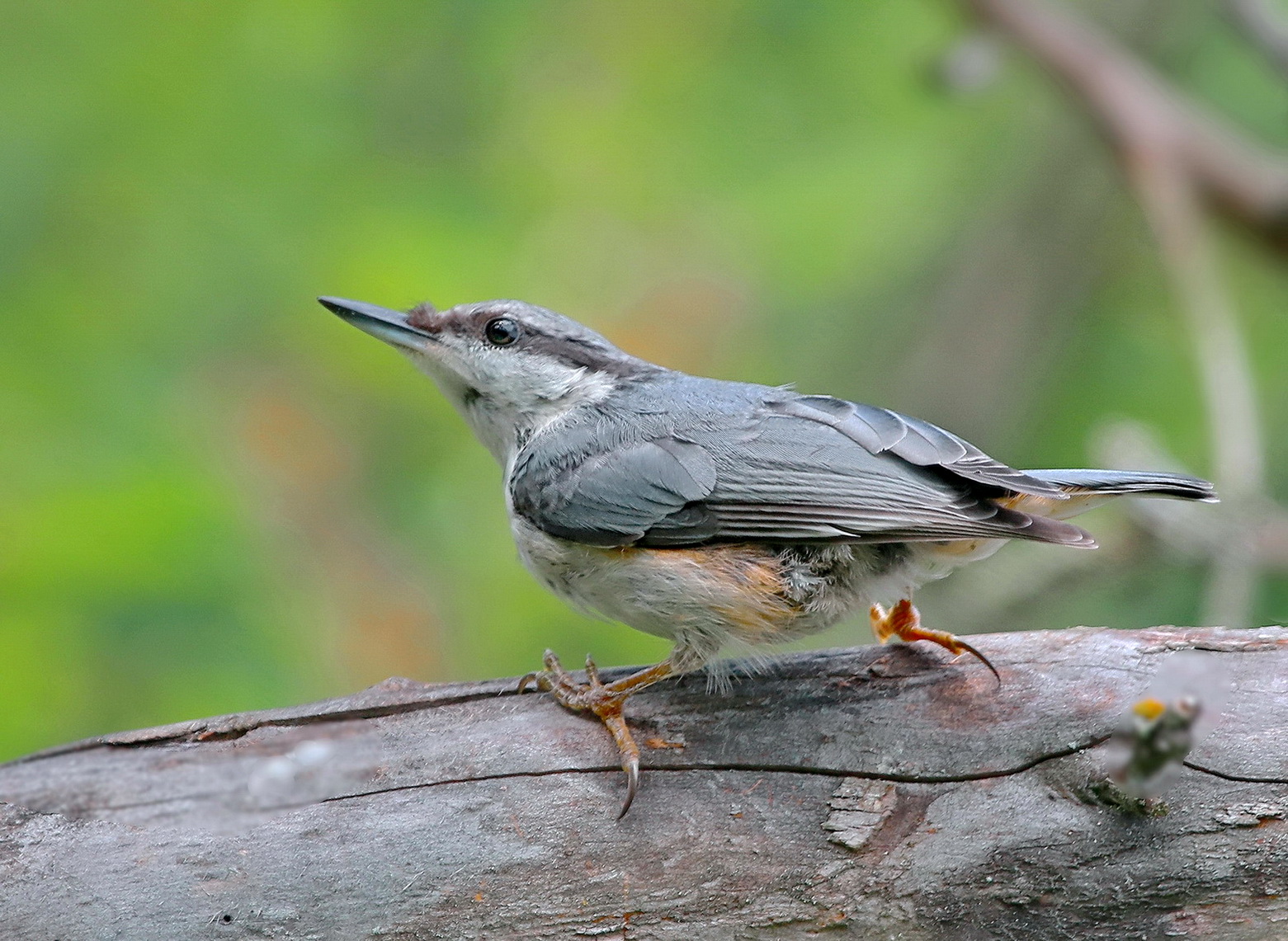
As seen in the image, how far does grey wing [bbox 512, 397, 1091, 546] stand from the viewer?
9.68 ft

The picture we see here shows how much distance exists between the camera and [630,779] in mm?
2844

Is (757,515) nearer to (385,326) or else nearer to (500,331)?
(500,331)

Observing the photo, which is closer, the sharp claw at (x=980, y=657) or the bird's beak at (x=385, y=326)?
the sharp claw at (x=980, y=657)

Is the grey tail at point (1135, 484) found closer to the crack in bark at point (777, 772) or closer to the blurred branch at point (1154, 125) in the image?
the crack in bark at point (777, 772)

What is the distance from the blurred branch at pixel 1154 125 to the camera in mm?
5668

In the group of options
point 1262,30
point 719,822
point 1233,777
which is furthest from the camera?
point 1262,30

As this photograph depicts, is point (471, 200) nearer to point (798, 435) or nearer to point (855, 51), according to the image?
point (855, 51)

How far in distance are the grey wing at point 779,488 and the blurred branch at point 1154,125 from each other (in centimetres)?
328

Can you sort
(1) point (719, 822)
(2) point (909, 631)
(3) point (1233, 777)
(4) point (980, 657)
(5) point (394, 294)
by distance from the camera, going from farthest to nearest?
(5) point (394, 294) → (2) point (909, 631) → (4) point (980, 657) → (1) point (719, 822) → (3) point (1233, 777)

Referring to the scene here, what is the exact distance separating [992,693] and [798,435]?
85cm

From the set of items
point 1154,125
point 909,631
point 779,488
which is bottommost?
point 909,631

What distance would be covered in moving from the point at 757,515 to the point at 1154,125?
383cm

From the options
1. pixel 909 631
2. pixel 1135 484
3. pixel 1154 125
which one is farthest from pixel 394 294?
pixel 1154 125

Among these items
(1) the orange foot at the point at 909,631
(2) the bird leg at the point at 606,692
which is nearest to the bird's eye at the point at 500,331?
(2) the bird leg at the point at 606,692
